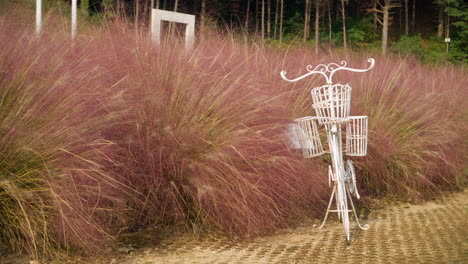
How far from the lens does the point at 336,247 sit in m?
4.35

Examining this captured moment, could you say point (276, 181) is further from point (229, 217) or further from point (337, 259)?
point (337, 259)

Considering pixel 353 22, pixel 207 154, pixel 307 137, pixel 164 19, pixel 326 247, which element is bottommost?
pixel 326 247

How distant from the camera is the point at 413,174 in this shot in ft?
20.7

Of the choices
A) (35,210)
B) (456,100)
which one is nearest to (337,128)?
(35,210)

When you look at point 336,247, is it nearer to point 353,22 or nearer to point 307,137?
point 307,137

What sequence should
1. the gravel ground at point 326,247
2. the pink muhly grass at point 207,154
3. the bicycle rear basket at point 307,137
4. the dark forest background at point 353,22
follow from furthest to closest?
the dark forest background at point 353,22 → the bicycle rear basket at point 307,137 → the pink muhly grass at point 207,154 → the gravel ground at point 326,247

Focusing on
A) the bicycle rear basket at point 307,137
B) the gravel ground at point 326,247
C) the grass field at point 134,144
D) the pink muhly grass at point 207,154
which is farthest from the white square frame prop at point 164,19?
the gravel ground at point 326,247

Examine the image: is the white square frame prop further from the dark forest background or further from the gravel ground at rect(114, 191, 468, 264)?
the dark forest background

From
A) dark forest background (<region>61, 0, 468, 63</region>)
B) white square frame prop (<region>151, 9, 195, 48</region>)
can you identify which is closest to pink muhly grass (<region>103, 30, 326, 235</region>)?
white square frame prop (<region>151, 9, 195, 48</region>)

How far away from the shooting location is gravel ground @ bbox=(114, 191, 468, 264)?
4.00 meters

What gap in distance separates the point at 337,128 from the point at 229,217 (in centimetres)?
100

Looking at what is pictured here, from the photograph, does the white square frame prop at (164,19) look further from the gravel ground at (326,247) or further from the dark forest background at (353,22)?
the dark forest background at (353,22)

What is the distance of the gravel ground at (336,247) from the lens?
3998 mm

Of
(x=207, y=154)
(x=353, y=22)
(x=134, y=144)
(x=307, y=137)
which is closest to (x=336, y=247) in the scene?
(x=307, y=137)
